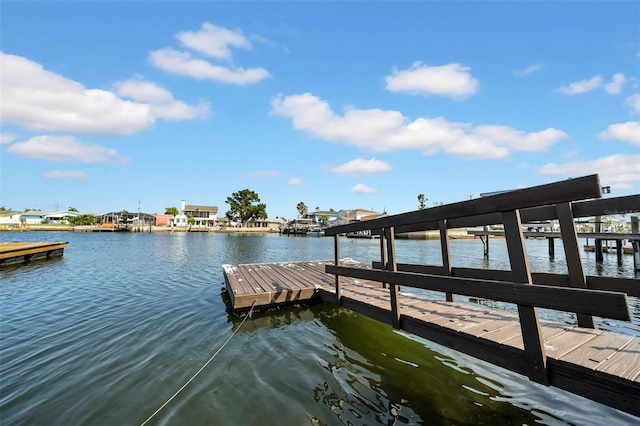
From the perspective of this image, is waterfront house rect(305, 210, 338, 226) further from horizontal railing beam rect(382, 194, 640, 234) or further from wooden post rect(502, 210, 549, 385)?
wooden post rect(502, 210, 549, 385)

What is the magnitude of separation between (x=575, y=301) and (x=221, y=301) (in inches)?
323

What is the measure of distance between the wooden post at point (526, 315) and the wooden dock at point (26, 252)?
71.9 ft

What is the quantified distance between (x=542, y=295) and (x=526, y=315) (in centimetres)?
29

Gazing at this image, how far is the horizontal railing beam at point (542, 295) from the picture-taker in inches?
75.4

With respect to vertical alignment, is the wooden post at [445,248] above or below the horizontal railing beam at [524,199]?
below

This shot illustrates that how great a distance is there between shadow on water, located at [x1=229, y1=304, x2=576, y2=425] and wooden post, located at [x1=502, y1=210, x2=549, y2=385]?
1.03m

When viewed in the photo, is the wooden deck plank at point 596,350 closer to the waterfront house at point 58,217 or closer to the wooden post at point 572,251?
the wooden post at point 572,251

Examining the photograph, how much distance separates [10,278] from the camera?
1183 cm

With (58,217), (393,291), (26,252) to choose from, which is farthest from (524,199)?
(58,217)

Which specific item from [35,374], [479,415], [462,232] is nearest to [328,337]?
[479,415]

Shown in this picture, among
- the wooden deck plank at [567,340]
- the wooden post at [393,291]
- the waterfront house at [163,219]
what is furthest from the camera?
the waterfront house at [163,219]

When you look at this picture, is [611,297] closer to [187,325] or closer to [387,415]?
[387,415]

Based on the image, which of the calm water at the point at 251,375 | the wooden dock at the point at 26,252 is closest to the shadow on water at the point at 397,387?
the calm water at the point at 251,375

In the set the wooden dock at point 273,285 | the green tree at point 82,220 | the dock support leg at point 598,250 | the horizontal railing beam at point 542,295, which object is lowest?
the dock support leg at point 598,250
